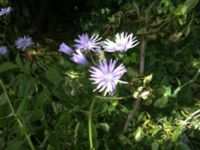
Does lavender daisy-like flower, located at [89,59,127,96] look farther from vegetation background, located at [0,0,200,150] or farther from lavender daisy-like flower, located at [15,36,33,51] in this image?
lavender daisy-like flower, located at [15,36,33,51]

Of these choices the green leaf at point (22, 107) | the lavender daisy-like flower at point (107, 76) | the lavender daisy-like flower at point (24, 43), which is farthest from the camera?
the lavender daisy-like flower at point (24, 43)

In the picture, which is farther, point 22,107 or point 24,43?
point 24,43

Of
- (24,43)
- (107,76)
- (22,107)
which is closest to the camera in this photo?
(107,76)

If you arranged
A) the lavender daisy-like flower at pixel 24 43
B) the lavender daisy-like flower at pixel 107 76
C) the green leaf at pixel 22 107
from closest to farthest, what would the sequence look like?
1. the lavender daisy-like flower at pixel 107 76
2. the green leaf at pixel 22 107
3. the lavender daisy-like flower at pixel 24 43

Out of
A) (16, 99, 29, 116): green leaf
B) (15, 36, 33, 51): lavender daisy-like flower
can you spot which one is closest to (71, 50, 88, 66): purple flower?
(16, 99, 29, 116): green leaf

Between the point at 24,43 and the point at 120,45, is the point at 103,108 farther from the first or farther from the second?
the point at 24,43

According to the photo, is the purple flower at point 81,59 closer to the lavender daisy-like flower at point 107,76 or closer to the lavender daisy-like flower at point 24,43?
the lavender daisy-like flower at point 107,76

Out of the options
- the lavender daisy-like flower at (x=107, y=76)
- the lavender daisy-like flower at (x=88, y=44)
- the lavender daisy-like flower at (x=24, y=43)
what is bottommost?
the lavender daisy-like flower at (x=107, y=76)

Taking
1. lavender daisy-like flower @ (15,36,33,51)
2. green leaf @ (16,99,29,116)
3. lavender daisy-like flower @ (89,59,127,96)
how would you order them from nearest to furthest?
lavender daisy-like flower @ (89,59,127,96), green leaf @ (16,99,29,116), lavender daisy-like flower @ (15,36,33,51)

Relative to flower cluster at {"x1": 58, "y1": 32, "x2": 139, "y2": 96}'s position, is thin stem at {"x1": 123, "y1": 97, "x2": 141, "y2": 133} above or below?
below

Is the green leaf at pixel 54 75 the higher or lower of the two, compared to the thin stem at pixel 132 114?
higher

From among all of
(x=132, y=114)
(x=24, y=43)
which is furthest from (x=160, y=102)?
(x=24, y=43)

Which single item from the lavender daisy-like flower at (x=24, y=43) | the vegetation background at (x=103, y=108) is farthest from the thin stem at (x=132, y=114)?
the lavender daisy-like flower at (x=24, y=43)
